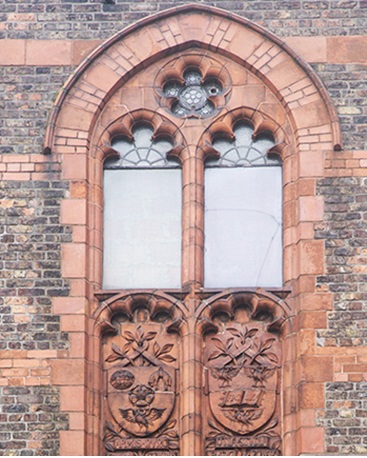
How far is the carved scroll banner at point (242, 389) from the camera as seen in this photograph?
22.8 metres

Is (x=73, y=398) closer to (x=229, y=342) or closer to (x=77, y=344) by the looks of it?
(x=77, y=344)

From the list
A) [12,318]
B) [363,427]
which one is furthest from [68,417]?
[363,427]

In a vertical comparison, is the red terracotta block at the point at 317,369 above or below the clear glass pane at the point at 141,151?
below

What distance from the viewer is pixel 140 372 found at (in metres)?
23.0

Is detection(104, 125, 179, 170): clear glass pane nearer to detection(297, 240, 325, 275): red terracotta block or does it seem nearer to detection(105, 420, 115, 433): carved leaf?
detection(297, 240, 325, 275): red terracotta block

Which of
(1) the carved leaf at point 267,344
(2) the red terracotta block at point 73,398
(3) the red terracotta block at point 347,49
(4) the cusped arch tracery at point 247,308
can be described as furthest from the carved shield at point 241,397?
(3) the red terracotta block at point 347,49

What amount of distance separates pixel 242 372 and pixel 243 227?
176cm

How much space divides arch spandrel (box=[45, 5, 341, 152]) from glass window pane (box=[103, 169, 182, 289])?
2.71 feet

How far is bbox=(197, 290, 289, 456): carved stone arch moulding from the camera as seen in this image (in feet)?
74.8

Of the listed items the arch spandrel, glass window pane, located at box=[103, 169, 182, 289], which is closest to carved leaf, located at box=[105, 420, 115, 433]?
glass window pane, located at box=[103, 169, 182, 289]

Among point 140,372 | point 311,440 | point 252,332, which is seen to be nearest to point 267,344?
point 252,332

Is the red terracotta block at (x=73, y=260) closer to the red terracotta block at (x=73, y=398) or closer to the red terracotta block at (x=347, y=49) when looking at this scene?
the red terracotta block at (x=73, y=398)

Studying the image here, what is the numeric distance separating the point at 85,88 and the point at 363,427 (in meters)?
4.98

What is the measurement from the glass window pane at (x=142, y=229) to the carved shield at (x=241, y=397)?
1.22 metres
